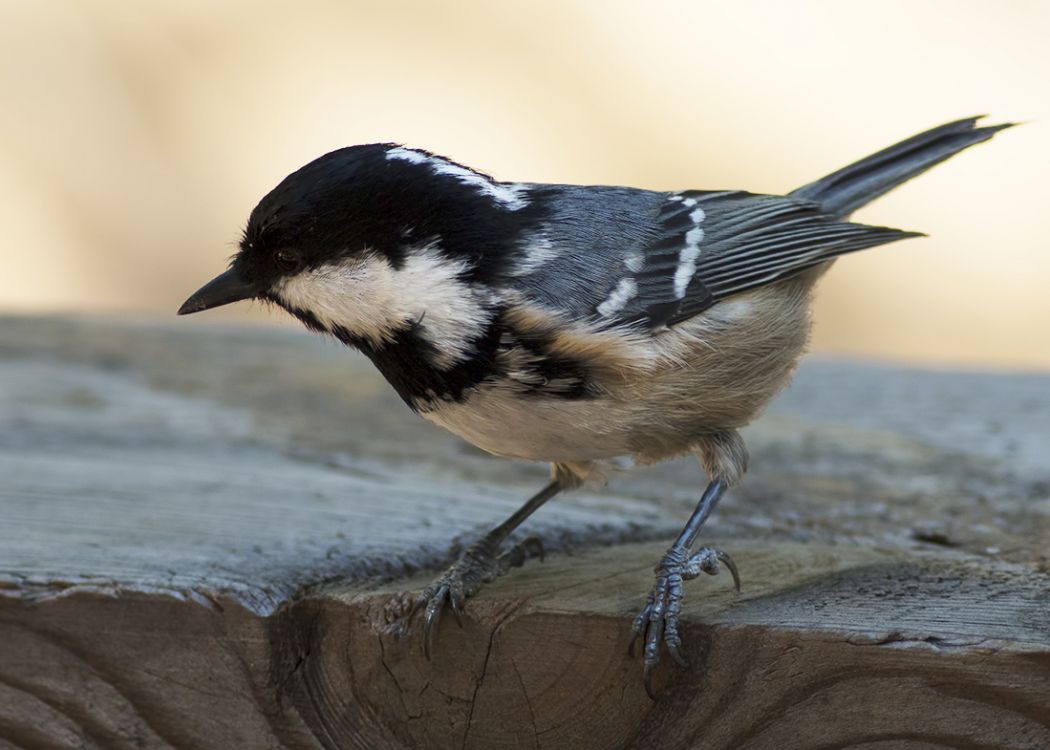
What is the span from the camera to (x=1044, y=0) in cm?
711

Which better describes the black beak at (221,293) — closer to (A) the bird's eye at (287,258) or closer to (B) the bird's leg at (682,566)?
(A) the bird's eye at (287,258)

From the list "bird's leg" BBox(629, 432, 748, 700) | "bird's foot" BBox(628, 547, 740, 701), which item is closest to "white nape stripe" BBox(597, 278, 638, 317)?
"bird's leg" BBox(629, 432, 748, 700)

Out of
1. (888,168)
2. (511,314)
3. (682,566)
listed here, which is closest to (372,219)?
(511,314)

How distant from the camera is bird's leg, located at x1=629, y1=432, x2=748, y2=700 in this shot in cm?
169

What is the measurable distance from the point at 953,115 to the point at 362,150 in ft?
17.6

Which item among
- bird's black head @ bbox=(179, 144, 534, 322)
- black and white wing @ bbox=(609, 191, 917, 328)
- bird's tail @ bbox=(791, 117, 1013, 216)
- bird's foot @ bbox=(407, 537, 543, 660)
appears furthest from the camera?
bird's tail @ bbox=(791, 117, 1013, 216)

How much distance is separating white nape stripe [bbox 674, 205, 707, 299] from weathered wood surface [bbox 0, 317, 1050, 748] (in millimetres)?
426

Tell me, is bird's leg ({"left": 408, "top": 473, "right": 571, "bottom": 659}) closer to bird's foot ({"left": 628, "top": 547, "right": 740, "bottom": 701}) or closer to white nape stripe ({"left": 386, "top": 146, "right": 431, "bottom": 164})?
bird's foot ({"left": 628, "top": 547, "right": 740, "bottom": 701})

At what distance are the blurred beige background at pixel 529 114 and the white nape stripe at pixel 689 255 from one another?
4268 mm

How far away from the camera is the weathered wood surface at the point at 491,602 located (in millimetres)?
1636

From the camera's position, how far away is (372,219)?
2150 mm

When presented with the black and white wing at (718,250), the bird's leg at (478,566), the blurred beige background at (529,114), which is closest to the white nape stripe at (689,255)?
the black and white wing at (718,250)

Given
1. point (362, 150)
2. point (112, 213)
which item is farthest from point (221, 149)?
point (362, 150)

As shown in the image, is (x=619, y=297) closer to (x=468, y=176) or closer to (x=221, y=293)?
(x=468, y=176)
